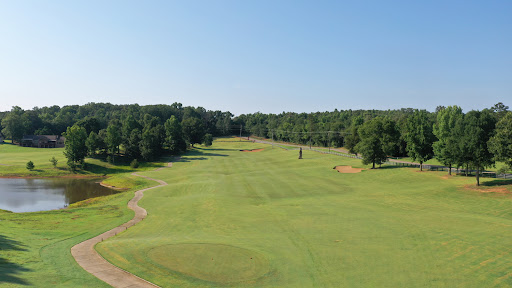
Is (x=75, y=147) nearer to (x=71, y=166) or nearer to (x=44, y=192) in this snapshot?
(x=71, y=166)

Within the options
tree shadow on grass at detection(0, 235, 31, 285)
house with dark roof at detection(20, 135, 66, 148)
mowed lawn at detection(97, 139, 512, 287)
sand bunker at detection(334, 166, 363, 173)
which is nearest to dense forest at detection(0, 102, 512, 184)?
sand bunker at detection(334, 166, 363, 173)

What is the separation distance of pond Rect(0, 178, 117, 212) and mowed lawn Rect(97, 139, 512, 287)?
16.2 meters

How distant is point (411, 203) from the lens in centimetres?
4069

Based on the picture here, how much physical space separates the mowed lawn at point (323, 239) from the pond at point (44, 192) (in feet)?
53.1

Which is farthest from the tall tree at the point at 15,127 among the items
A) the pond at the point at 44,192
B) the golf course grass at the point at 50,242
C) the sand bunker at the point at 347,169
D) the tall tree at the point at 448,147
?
the tall tree at the point at 448,147

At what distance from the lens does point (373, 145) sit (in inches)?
2751

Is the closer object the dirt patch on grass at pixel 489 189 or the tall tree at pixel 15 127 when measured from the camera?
the dirt patch on grass at pixel 489 189

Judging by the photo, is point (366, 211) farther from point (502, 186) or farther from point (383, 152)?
Result: point (383, 152)

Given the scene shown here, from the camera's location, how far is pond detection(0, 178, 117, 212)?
166ft

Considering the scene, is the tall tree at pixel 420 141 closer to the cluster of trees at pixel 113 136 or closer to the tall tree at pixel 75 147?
the cluster of trees at pixel 113 136

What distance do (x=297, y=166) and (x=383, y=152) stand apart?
21.1m

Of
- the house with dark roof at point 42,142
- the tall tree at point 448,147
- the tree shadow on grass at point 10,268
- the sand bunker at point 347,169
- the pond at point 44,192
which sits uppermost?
the tall tree at point 448,147

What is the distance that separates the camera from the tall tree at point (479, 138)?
155 ft

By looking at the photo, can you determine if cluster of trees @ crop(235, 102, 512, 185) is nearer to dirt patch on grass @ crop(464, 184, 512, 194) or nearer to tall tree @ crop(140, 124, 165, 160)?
dirt patch on grass @ crop(464, 184, 512, 194)
